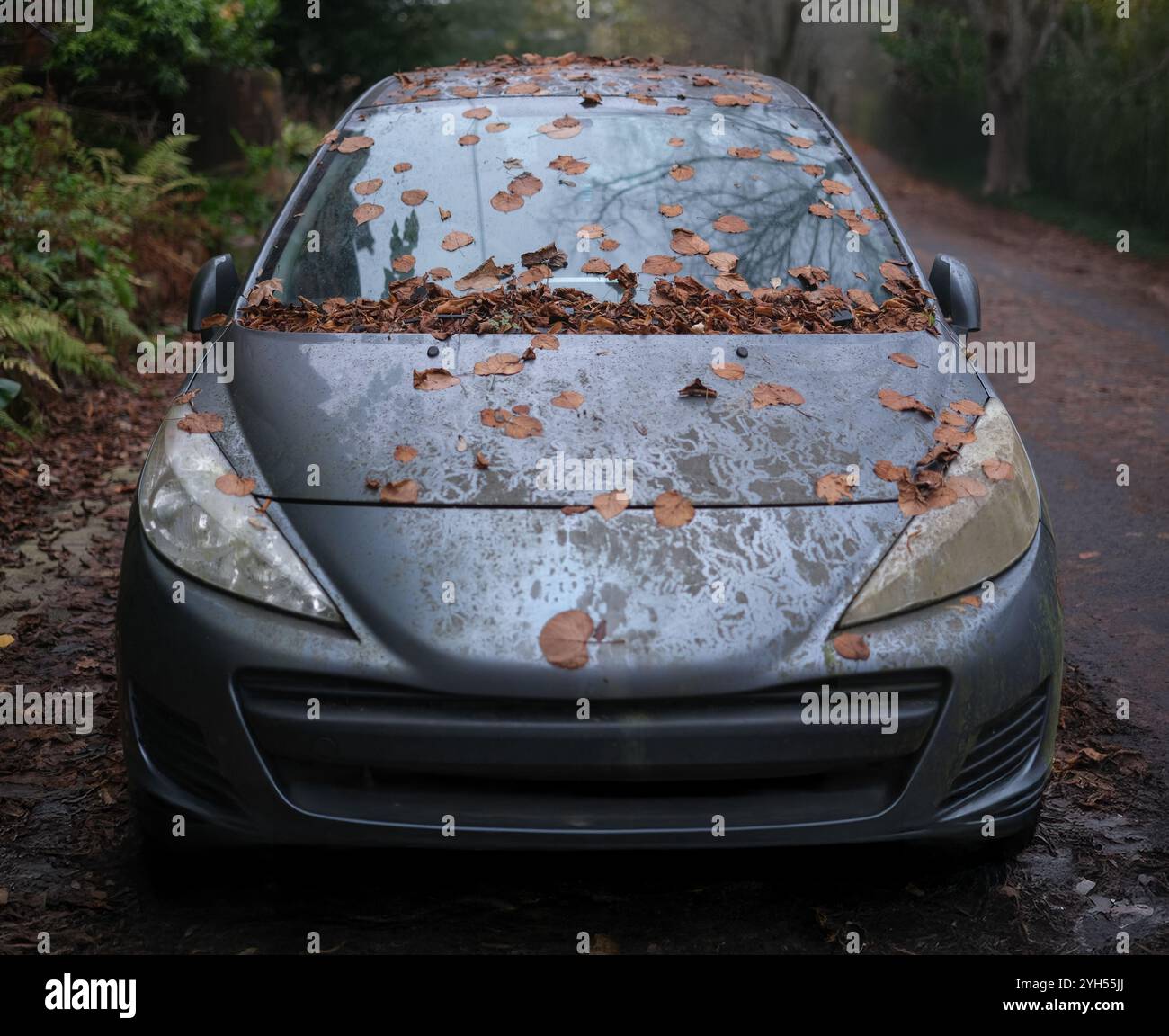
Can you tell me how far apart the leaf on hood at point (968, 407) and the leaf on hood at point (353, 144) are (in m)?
2.01

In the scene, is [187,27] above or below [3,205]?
above

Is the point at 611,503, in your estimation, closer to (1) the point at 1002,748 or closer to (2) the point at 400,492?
(2) the point at 400,492

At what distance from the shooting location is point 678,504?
2523 millimetres

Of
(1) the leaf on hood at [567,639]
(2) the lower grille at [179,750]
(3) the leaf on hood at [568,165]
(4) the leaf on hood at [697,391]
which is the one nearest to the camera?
(1) the leaf on hood at [567,639]

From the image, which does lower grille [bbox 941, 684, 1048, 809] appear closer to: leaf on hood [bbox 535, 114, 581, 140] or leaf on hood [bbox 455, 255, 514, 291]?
leaf on hood [bbox 455, 255, 514, 291]

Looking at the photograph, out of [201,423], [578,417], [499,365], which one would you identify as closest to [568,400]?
[578,417]

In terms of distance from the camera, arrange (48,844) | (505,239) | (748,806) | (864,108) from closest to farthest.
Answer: (748,806), (48,844), (505,239), (864,108)

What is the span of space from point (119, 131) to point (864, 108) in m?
26.7

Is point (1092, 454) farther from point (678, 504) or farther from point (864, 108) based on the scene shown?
point (864, 108)

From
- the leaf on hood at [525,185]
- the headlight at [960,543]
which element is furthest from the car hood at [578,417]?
the leaf on hood at [525,185]

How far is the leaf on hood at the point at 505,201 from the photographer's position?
3.54 m

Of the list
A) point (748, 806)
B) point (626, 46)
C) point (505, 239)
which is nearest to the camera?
point (748, 806)

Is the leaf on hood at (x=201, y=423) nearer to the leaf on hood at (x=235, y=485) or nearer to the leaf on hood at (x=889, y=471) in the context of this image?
the leaf on hood at (x=235, y=485)
